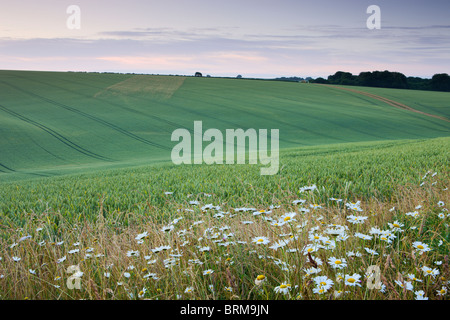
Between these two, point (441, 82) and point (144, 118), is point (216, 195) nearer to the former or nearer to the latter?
point (144, 118)

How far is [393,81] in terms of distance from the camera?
94438 millimetres

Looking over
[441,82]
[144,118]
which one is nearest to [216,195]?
[144,118]

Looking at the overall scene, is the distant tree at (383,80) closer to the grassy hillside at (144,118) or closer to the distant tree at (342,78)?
the distant tree at (342,78)

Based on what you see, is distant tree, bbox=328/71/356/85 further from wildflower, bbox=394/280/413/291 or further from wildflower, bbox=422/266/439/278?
wildflower, bbox=394/280/413/291

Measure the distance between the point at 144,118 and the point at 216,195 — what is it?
36268 millimetres

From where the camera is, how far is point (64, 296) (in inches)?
124

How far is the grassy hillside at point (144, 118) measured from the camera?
97.4ft

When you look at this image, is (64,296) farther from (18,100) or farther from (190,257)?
(18,100)

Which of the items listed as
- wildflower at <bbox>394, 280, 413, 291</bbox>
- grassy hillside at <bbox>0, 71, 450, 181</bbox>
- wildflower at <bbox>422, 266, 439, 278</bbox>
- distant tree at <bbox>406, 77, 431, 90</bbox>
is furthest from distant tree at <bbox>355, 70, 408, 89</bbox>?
wildflower at <bbox>394, 280, 413, 291</bbox>

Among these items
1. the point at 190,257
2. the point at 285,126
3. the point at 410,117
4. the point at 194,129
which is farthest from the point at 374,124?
the point at 190,257

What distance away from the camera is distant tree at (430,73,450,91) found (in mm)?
92375

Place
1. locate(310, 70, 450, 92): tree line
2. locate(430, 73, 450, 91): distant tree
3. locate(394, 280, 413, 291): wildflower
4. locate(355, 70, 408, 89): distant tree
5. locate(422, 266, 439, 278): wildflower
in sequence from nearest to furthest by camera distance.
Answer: locate(394, 280, 413, 291): wildflower → locate(422, 266, 439, 278): wildflower → locate(430, 73, 450, 91): distant tree → locate(310, 70, 450, 92): tree line → locate(355, 70, 408, 89): distant tree
